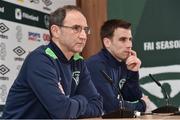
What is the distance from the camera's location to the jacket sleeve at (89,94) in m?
2.47

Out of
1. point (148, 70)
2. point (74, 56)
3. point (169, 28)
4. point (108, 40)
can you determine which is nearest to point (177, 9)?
point (169, 28)

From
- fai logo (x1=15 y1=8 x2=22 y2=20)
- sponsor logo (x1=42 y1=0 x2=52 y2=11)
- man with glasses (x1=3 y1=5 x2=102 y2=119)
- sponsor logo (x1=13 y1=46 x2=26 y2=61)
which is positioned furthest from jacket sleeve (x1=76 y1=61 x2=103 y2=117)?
sponsor logo (x1=42 y1=0 x2=52 y2=11)

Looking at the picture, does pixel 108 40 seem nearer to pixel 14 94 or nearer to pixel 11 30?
pixel 11 30

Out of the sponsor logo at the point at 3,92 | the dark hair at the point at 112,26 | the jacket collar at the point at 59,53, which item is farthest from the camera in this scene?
the sponsor logo at the point at 3,92

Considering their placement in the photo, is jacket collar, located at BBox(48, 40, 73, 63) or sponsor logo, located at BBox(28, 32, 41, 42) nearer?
jacket collar, located at BBox(48, 40, 73, 63)

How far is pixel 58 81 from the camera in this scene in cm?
231

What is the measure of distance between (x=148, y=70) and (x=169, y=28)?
597 mm

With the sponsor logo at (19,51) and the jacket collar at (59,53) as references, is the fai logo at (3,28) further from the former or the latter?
the jacket collar at (59,53)

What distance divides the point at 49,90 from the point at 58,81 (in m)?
0.14

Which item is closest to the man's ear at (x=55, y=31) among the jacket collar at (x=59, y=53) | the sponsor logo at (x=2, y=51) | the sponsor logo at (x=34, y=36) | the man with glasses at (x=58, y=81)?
the man with glasses at (x=58, y=81)

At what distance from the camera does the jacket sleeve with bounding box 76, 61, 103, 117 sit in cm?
247

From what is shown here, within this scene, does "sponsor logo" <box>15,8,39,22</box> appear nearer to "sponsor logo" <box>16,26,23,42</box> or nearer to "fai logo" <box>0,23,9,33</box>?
"sponsor logo" <box>16,26,23,42</box>

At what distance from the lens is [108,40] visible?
3621 mm

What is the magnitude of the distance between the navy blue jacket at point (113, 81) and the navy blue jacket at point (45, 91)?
0.55 m
